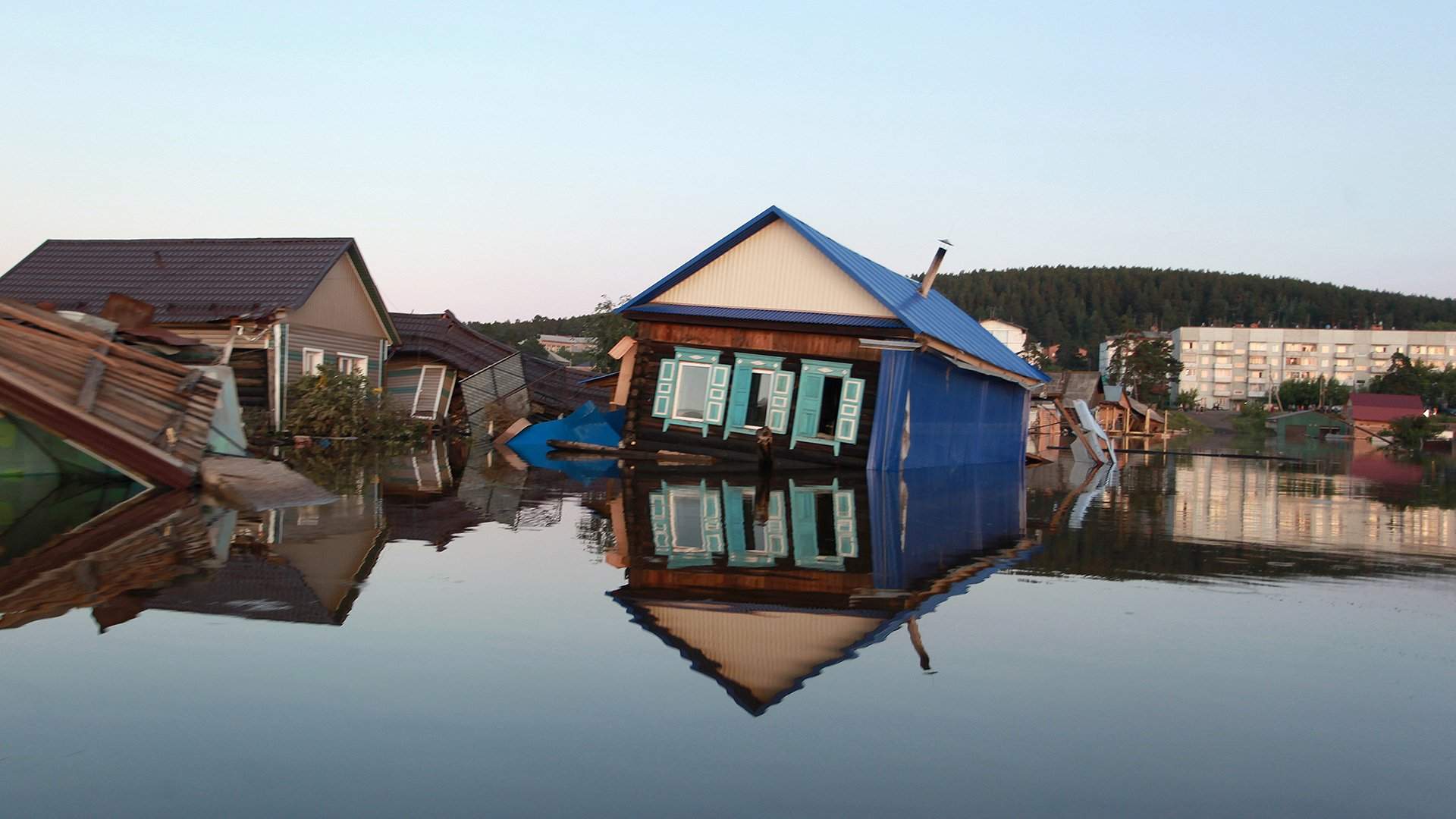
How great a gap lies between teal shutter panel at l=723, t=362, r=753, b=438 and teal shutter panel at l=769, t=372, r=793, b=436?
0.50 m

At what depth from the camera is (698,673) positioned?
527cm

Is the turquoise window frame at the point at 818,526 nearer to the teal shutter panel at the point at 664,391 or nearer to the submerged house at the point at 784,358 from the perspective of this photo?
the submerged house at the point at 784,358

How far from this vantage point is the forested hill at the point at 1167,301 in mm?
178125

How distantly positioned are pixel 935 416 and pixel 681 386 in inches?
210

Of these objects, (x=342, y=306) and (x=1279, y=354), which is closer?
(x=342, y=306)

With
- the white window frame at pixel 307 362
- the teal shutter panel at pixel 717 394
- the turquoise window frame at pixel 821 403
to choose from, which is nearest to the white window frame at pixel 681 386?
the teal shutter panel at pixel 717 394

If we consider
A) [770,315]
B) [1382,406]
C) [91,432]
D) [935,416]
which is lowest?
[1382,406]

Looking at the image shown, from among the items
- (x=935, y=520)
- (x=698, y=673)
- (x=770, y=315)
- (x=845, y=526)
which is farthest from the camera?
(x=770, y=315)

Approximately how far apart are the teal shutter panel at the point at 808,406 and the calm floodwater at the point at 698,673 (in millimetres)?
10459

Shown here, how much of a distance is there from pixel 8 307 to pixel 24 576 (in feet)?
23.5

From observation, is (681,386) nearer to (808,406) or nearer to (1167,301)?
(808,406)

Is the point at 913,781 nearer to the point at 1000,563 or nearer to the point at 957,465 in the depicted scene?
the point at 1000,563

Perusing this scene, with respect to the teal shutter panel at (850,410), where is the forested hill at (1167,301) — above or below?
above

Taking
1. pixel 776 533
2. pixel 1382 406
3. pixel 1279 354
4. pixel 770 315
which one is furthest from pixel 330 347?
pixel 1279 354
